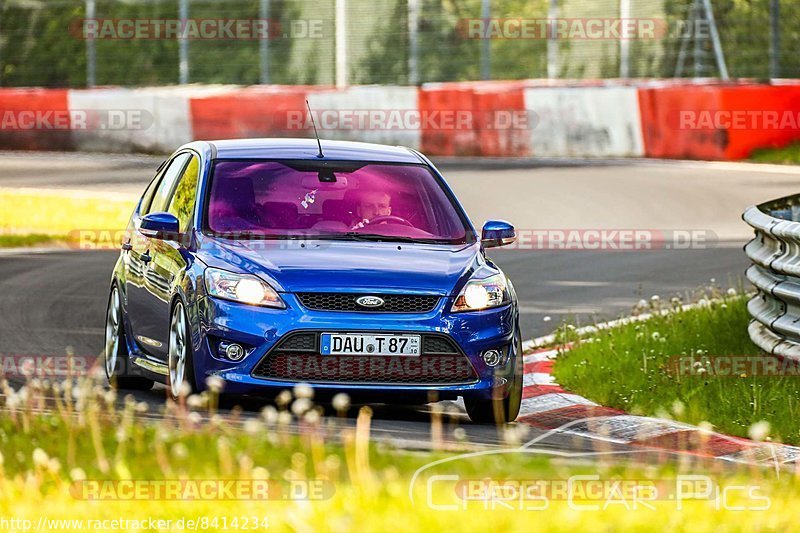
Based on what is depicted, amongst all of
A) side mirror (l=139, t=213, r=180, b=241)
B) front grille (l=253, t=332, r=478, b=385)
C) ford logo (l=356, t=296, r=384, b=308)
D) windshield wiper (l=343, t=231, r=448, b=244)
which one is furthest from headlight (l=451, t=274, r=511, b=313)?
side mirror (l=139, t=213, r=180, b=241)

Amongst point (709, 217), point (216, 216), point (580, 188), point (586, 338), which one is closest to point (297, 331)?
point (216, 216)

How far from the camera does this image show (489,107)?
A: 29.2 m

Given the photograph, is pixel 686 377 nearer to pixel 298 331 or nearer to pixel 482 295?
pixel 482 295

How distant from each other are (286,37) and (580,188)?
935cm

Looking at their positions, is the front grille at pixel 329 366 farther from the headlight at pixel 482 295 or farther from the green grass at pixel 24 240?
the green grass at pixel 24 240

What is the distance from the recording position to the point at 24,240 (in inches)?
792

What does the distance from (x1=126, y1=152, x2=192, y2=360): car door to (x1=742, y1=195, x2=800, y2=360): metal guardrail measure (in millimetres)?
3492

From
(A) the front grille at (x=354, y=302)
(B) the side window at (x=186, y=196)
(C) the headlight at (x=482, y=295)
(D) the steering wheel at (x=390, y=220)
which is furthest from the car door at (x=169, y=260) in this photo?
(C) the headlight at (x=482, y=295)

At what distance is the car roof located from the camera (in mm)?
10789

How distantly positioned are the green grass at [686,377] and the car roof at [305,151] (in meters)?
1.76

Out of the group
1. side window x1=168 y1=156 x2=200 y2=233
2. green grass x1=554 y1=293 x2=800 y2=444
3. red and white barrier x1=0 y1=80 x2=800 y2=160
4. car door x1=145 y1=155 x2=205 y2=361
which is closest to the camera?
green grass x1=554 y1=293 x2=800 y2=444

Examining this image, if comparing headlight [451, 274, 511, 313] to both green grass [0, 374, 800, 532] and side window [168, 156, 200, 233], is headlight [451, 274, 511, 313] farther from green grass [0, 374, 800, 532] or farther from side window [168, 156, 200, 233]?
green grass [0, 374, 800, 532]

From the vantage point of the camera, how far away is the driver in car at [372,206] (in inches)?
413

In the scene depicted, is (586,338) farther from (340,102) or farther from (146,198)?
(340,102)
